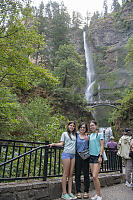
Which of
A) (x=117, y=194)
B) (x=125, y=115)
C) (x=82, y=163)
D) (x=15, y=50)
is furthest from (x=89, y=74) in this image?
(x=82, y=163)

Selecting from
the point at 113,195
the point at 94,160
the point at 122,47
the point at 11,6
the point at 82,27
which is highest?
the point at 82,27

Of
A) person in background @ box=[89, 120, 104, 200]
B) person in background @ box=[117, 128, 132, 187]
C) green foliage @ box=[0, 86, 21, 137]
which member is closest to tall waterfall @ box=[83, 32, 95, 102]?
green foliage @ box=[0, 86, 21, 137]

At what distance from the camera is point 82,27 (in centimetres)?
6406

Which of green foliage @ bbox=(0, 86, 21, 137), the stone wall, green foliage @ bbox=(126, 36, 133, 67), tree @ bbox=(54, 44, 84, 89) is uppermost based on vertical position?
green foliage @ bbox=(126, 36, 133, 67)

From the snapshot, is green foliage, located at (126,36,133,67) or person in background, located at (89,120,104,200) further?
green foliage, located at (126,36,133,67)

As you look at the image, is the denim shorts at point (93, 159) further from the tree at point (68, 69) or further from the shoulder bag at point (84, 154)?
the tree at point (68, 69)

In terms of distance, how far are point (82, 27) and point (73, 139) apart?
218 feet

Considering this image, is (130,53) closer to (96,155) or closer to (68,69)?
(68,69)

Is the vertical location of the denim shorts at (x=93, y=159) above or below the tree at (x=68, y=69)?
below

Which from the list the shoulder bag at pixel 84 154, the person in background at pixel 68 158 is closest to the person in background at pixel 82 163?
the shoulder bag at pixel 84 154

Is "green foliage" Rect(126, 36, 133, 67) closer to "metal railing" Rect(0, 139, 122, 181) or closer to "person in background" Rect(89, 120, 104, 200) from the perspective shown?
"metal railing" Rect(0, 139, 122, 181)

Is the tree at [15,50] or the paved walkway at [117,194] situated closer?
the paved walkway at [117,194]

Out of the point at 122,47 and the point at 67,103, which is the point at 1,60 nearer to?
the point at 67,103

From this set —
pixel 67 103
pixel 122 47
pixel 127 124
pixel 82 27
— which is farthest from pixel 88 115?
pixel 82 27
